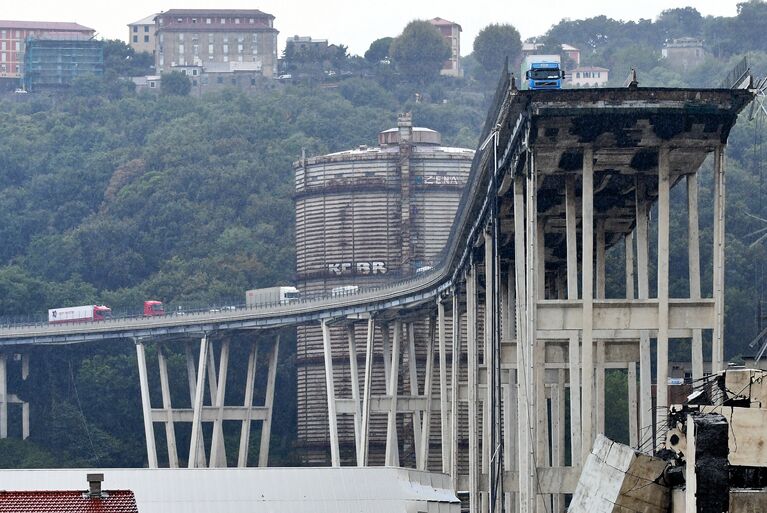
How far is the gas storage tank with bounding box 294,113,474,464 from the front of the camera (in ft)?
509

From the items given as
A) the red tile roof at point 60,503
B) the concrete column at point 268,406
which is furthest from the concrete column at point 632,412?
the concrete column at point 268,406

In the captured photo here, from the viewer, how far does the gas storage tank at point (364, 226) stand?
155000mm

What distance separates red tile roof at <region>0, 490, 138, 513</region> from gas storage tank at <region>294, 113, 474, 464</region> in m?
106

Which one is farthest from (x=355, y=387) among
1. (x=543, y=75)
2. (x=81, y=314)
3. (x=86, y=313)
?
(x=543, y=75)

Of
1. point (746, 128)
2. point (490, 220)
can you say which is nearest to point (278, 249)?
point (746, 128)

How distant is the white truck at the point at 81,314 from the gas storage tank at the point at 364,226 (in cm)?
1456

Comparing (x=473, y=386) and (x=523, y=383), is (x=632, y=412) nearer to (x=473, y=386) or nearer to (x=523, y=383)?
(x=523, y=383)

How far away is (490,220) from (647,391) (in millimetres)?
16705

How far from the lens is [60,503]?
45.8m

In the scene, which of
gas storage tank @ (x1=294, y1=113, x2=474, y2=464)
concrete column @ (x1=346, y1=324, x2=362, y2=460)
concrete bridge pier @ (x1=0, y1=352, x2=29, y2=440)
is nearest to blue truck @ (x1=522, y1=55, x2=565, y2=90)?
concrete column @ (x1=346, y1=324, x2=362, y2=460)

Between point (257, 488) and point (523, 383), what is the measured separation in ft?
42.4

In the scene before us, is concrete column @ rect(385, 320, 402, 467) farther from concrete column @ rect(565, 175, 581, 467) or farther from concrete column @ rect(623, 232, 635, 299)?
concrete column @ rect(565, 175, 581, 467)

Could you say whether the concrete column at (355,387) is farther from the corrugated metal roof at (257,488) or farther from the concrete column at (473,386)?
the corrugated metal roof at (257,488)

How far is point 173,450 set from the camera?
14075 centimetres
